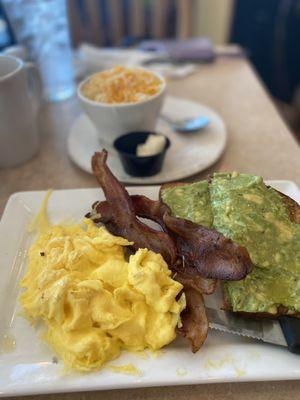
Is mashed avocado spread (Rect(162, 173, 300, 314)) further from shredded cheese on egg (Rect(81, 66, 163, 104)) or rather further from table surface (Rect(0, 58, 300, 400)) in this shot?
shredded cheese on egg (Rect(81, 66, 163, 104))

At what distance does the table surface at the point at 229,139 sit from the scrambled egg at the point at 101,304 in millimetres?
454

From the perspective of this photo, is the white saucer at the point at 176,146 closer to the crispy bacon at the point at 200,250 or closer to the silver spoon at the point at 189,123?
the silver spoon at the point at 189,123

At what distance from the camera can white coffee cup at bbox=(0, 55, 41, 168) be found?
1.12 metres

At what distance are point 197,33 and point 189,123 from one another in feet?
5.30

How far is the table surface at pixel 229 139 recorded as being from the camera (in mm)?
1198

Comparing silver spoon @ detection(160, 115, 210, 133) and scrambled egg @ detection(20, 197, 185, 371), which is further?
silver spoon @ detection(160, 115, 210, 133)

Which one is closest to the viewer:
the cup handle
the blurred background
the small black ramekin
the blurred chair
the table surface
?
the small black ramekin

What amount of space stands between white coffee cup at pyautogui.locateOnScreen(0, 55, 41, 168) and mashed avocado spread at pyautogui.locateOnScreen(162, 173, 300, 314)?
1.75 ft

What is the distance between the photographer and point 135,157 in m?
1.07

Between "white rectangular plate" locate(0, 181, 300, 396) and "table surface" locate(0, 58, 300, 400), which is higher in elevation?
"white rectangular plate" locate(0, 181, 300, 396)

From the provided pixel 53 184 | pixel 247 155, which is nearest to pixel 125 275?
pixel 53 184

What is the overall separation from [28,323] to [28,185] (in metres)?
0.54

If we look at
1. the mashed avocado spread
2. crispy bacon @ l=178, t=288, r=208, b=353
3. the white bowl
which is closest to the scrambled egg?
crispy bacon @ l=178, t=288, r=208, b=353

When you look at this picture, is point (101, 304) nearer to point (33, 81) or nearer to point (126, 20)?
point (33, 81)
